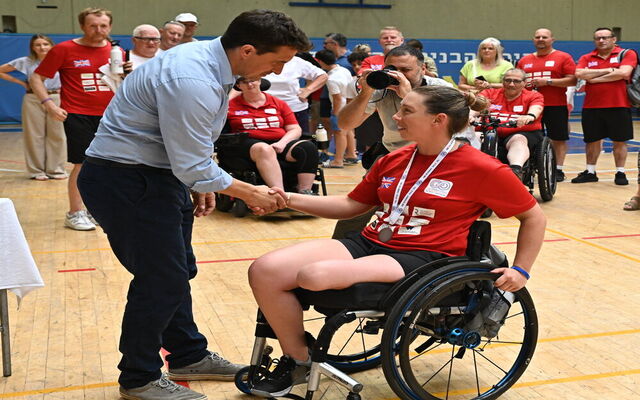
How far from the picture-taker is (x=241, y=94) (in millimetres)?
5555

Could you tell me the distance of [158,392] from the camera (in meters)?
2.45

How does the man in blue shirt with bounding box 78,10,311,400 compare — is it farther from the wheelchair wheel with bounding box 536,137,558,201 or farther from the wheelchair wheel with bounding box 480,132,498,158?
the wheelchair wheel with bounding box 536,137,558,201

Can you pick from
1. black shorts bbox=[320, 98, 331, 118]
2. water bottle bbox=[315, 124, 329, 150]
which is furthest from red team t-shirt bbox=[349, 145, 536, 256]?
black shorts bbox=[320, 98, 331, 118]

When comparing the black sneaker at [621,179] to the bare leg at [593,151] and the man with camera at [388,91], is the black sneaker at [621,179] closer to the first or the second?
the bare leg at [593,151]

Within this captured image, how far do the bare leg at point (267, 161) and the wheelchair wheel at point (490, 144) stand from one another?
4.86ft

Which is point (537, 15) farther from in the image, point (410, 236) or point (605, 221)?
point (410, 236)

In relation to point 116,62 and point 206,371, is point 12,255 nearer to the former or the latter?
point 206,371

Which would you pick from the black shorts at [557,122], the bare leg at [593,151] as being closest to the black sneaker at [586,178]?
the bare leg at [593,151]

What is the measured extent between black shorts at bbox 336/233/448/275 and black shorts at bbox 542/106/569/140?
5062 millimetres

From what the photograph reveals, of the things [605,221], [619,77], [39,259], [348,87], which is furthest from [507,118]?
[39,259]

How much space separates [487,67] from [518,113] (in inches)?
39.8

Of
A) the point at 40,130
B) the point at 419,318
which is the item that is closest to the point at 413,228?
the point at 419,318

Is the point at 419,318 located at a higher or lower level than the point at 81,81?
lower

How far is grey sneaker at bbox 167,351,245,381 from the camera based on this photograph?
2678 mm
